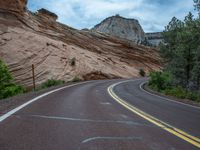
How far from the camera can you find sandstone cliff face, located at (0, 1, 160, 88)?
144ft

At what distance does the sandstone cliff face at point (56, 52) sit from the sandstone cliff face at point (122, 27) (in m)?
45.5

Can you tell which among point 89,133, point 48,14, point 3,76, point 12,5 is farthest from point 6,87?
point 48,14

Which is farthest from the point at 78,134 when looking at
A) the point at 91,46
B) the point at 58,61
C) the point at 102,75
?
the point at 91,46

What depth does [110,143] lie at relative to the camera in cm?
614

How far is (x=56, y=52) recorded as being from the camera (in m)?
49.0

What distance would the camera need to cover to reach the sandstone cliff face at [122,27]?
117812 mm

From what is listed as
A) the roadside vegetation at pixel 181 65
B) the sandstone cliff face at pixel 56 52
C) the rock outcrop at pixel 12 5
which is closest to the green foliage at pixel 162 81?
the roadside vegetation at pixel 181 65

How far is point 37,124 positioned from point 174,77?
1044 inches

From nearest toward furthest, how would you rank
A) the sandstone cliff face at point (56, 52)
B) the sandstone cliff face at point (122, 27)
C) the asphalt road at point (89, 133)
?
the asphalt road at point (89, 133), the sandstone cliff face at point (56, 52), the sandstone cliff face at point (122, 27)

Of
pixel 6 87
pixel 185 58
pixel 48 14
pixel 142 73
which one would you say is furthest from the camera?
pixel 48 14

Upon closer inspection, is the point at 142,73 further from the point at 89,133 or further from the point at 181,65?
the point at 89,133

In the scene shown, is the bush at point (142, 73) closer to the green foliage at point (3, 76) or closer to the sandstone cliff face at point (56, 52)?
Answer: the sandstone cliff face at point (56, 52)

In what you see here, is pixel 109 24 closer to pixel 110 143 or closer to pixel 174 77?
pixel 174 77

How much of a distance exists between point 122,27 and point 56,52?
72432 mm
